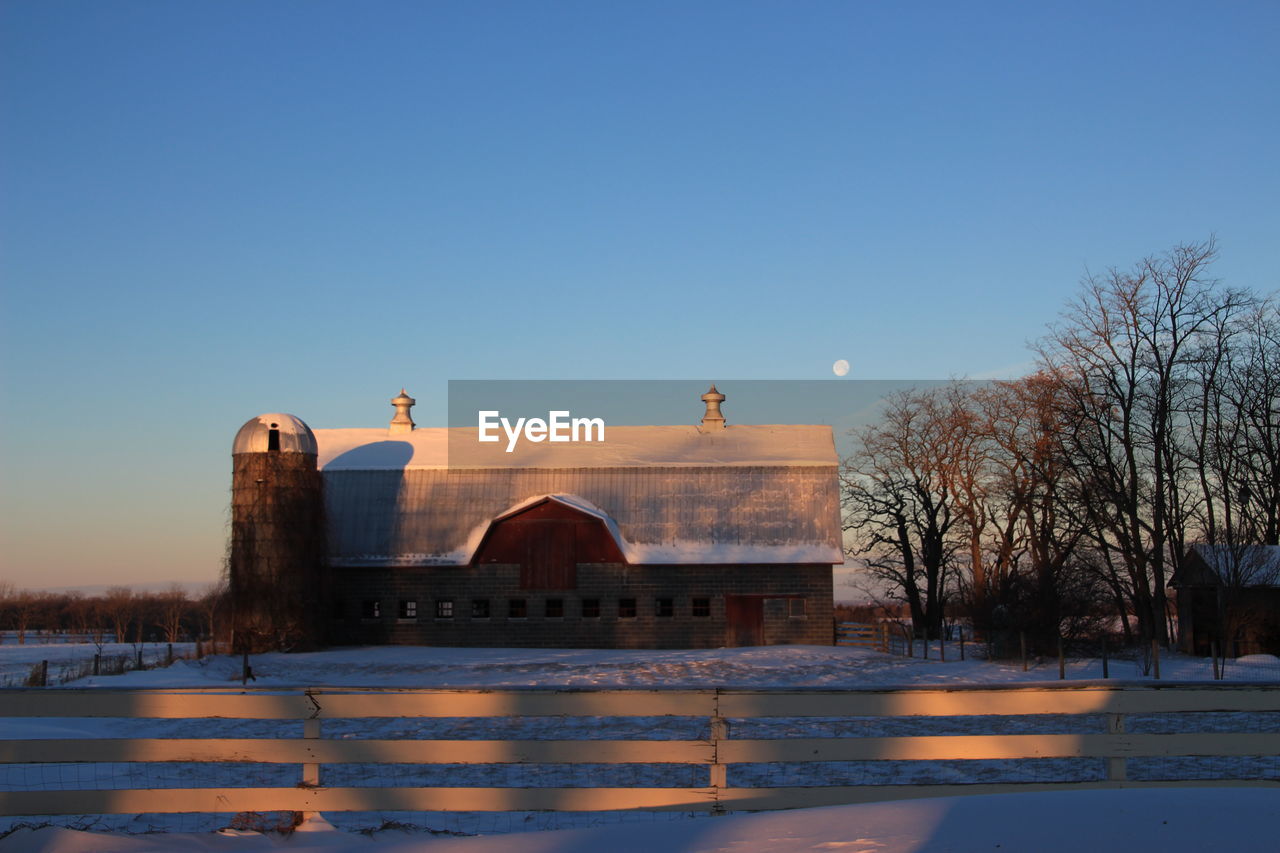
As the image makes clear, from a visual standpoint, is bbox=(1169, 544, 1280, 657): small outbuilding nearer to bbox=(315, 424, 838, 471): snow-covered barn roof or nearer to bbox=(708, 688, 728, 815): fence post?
bbox=(315, 424, 838, 471): snow-covered barn roof

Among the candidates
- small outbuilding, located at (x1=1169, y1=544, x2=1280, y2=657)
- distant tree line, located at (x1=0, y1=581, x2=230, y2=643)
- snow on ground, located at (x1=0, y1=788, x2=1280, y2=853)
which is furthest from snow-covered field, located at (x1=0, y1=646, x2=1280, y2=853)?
distant tree line, located at (x1=0, y1=581, x2=230, y2=643)

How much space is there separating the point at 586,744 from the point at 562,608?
3294 centimetres

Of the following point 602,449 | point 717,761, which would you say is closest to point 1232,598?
point 602,449

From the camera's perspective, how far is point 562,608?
3975 cm

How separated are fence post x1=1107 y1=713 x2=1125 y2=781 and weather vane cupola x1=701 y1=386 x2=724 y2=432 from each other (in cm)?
3986

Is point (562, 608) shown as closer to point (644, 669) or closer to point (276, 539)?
point (644, 669)

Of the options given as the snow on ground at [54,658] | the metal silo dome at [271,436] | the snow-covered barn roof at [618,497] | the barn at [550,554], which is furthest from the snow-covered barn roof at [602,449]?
the snow on ground at [54,658]

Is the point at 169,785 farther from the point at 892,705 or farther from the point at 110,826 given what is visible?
the point at 892,705

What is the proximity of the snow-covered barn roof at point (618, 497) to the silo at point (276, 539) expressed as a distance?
2.29m

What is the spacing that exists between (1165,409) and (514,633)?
23.0 m

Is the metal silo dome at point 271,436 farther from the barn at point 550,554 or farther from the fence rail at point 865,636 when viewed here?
the fence rail at point 865,636

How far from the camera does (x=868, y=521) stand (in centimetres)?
5050

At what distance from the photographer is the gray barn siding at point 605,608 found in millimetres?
39344

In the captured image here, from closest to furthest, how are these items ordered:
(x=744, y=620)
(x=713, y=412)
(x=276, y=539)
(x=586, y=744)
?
(x=586, y=744) → (x=276, y=539) → (x=744, y=620) → (x=713, y=412)
